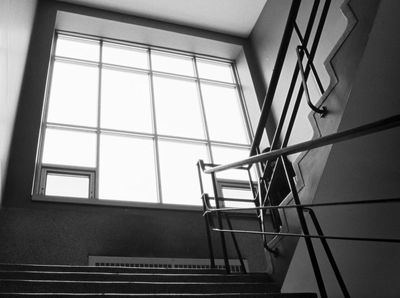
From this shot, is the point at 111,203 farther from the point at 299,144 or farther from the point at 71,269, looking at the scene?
the point at 299,144

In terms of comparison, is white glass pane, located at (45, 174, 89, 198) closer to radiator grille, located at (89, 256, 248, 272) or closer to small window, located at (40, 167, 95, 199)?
small window, located at (40, 167, 95, 199)

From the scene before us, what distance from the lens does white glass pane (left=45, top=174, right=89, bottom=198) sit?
4.78 meters

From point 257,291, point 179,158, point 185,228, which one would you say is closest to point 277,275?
point 257,291

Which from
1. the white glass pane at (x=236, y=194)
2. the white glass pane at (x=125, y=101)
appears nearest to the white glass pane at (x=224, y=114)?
the white glass pane at (x=236, y=194)

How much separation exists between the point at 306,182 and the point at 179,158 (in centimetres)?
347

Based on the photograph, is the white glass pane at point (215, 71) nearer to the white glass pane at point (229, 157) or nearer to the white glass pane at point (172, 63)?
the white glass pane at point (172, 63)

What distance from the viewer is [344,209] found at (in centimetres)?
266

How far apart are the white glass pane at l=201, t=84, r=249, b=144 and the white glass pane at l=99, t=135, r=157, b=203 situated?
1.27 metres

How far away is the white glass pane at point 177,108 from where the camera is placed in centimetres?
618

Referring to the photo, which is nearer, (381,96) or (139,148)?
(381,96)

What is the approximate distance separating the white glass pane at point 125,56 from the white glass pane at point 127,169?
1765 mm

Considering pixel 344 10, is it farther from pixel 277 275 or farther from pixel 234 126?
pixel 234 126

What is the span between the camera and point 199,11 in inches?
283

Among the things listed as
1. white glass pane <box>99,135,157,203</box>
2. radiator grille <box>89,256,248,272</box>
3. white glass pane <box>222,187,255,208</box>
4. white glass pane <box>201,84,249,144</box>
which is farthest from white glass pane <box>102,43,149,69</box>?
radiator grille <box>89,256,248,272</box>
